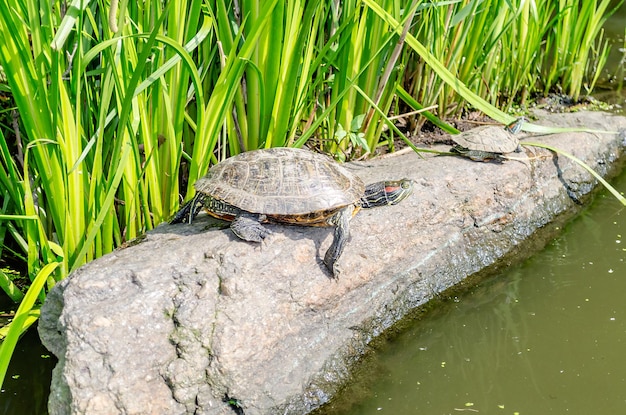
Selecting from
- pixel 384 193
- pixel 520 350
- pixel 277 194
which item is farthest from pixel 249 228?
pixel 520 350

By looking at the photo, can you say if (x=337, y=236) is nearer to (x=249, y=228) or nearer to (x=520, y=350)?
(x=249, y=228)

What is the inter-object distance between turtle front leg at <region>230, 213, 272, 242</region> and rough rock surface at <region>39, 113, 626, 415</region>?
2.0 inches

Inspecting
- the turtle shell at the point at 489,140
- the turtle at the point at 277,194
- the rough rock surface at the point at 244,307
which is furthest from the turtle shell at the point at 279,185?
the turtle shell at the point at 489,140

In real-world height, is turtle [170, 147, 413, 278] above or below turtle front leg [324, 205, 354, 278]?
above

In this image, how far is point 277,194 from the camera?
3021 mm

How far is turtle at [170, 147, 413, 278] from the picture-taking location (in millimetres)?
2992

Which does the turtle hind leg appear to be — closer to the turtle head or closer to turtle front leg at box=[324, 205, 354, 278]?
turtle front leg at box=[324, 205, 354, 278]

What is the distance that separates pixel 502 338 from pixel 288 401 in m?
1.21

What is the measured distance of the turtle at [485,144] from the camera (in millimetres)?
4078

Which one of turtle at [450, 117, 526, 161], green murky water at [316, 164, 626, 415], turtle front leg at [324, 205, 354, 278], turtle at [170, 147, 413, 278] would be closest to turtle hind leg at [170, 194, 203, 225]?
turtle at [170, 147, 413, 278]

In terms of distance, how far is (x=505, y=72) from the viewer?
5.22 metres

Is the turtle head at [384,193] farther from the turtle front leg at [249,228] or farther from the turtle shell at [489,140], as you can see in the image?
the turtle shell at [489,140]

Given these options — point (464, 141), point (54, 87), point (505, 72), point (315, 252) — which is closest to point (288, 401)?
point (315, 252)

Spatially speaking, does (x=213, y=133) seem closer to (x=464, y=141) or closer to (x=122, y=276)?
(x=122, y=276)
